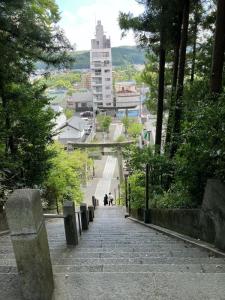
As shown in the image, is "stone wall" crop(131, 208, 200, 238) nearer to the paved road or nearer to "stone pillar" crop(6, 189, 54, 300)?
"stone pillar" crop(6, 189, 54, 300)

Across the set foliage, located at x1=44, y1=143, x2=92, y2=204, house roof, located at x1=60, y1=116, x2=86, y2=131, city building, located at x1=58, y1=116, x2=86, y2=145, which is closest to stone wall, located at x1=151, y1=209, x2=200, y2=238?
foliage, located at x1=44, y1=143, x2=92, y2=204

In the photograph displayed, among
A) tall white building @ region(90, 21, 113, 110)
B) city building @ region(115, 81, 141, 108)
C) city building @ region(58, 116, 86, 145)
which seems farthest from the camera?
city building @ region(115, 81, 141, 108)

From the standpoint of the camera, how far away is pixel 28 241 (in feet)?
8.47

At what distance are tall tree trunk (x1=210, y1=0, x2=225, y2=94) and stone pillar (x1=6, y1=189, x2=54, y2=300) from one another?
5.02m

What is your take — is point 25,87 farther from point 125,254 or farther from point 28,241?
point 28,241

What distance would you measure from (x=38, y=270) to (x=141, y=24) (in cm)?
995

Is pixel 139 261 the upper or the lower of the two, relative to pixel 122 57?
lower

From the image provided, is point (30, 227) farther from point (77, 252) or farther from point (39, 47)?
point (39, 47)

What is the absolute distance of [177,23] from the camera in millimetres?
10984

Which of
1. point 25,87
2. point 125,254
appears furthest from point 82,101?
point 125,254

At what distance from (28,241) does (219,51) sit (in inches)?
220

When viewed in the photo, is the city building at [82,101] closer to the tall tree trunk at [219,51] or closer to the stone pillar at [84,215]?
the stone pillar at [84,215]

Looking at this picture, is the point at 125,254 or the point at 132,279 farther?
the point at 125,254

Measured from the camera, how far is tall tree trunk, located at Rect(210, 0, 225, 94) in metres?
6.75
